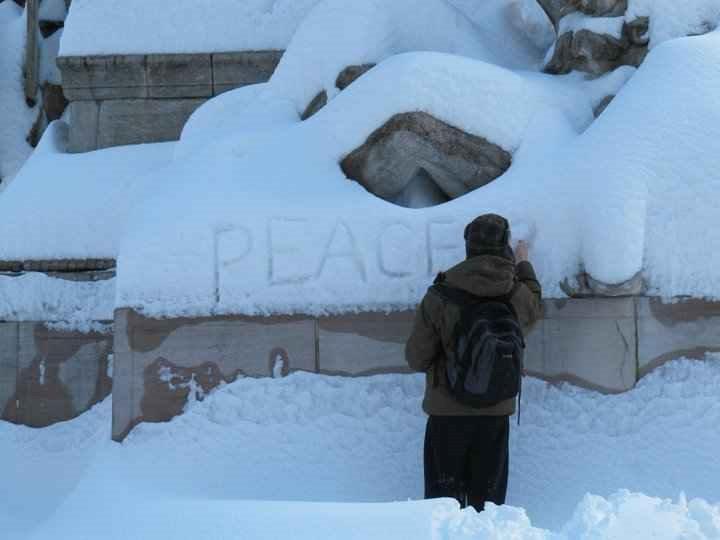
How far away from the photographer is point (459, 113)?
18.6 feet

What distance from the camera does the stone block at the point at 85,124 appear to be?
8391 millimetres

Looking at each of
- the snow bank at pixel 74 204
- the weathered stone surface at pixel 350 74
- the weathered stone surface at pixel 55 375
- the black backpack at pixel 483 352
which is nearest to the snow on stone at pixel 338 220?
the weathered stone surface at pixel 350 74

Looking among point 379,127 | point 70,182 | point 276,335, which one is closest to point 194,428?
point 276,335

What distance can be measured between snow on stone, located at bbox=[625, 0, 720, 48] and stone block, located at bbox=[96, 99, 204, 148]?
3647 millimetres

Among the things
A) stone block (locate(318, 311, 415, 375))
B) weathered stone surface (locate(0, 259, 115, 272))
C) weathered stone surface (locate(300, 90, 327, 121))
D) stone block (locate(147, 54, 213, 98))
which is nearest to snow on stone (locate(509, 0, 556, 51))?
weathered stone surface (locate(300, 90, 327, 121))

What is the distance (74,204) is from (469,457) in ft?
13.1

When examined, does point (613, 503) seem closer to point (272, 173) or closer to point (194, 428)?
point (194, 428)

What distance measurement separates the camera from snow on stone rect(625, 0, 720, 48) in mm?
5980

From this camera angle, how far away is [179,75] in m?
8.30

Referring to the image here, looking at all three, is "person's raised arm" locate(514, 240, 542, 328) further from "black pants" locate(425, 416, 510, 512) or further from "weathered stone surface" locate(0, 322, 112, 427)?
"weathered stone surface" locate(0, 322, 112, 427)

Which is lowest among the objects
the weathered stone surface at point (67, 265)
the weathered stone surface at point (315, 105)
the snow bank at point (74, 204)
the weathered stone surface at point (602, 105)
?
the weathered stone surface at point (67, 265)

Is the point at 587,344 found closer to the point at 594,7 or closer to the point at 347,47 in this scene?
the point at 594,7

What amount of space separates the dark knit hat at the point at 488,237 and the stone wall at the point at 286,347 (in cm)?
76

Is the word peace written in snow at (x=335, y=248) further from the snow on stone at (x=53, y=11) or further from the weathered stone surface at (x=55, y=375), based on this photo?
the snow on stone at (x=53, y=11)
